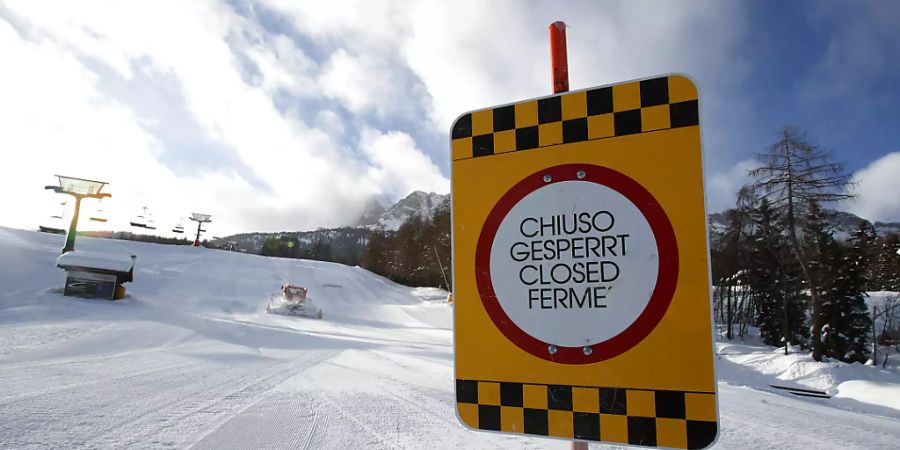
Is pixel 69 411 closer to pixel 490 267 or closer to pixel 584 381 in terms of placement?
pixel 490 267

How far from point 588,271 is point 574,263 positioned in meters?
0.05

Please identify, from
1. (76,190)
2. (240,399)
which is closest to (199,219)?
(76,190)

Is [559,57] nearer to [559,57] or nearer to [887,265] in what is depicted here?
[559,57]

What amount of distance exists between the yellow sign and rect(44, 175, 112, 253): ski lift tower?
76.5 ft

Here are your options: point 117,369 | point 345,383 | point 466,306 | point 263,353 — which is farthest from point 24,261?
point 466,306

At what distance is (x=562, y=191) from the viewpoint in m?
1.41

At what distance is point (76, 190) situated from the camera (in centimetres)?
1920

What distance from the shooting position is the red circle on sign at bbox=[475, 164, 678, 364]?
1262 millimetres

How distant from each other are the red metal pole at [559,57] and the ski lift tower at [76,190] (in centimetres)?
2335

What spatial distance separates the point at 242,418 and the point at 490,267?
270cm

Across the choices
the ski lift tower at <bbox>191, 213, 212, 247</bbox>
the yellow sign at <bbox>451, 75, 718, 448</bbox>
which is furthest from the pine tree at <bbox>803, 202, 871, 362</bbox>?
the ski lift tower at <bbox>191, 213, 212, 247</bbox>

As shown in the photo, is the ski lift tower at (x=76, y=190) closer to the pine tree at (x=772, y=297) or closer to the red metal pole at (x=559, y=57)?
the red metal pole at (x=559, y=57)

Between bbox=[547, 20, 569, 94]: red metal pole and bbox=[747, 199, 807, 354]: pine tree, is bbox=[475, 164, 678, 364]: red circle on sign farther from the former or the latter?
bbox=[747, 199, 807, 354]: pine tree

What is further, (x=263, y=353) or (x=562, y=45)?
(x=263, y=353)
